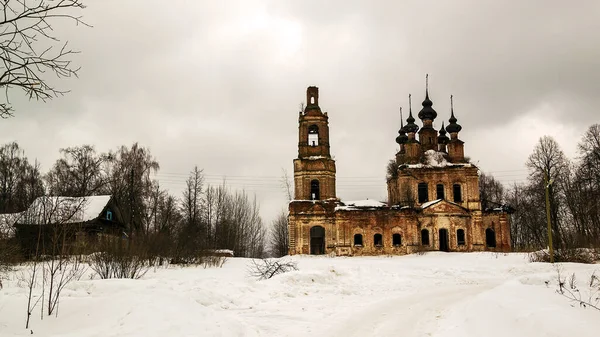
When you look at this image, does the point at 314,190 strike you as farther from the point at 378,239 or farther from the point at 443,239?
the point at 443,239

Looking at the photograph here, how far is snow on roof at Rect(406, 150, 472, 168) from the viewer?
44016mm

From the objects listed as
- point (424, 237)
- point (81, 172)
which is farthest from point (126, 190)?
point (424, 237)

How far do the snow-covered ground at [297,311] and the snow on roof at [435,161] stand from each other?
28.1m

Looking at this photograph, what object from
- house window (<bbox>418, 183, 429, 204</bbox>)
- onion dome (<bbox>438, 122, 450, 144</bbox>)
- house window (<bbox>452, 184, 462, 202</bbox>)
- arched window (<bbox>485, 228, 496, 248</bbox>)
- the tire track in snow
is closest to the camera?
the tire track in snow

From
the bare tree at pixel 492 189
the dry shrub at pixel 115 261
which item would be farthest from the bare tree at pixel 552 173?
the dry shrub at pixel 115 261

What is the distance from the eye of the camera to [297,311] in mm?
11547

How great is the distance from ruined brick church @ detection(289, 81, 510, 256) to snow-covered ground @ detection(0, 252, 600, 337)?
77.4 ft

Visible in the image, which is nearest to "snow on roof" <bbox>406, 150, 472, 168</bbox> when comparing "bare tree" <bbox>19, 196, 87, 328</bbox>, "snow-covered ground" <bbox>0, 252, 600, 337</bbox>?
"snow-covered ground" <bbox>0, 252, 600, 337</bbox>

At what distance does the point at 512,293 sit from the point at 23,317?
946 cm

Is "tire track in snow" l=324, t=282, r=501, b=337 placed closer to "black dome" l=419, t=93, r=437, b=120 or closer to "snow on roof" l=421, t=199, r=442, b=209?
"snow on roof" l=421, t=199, r=442, b=209

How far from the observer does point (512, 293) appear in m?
10.6

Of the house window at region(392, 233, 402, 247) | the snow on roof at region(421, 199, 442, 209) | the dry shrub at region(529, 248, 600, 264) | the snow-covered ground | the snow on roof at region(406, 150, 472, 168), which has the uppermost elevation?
the snow on roof at region(406, 150, 472, 168)

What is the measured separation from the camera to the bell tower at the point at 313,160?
138 feet

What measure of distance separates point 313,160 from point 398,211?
8.54m
